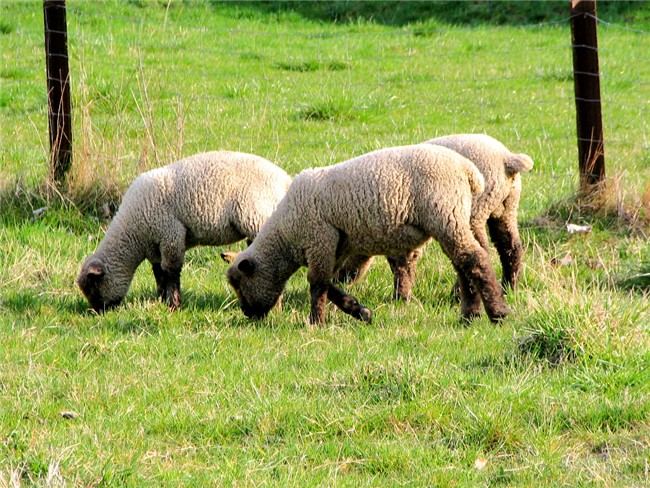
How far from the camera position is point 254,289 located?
26.2 ft

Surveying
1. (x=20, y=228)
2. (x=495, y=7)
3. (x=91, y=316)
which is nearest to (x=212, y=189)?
(x=91, y=316)

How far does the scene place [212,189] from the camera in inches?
336

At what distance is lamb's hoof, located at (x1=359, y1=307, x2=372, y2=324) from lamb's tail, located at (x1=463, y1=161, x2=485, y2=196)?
3.44ft

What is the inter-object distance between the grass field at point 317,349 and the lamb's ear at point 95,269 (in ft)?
0.90

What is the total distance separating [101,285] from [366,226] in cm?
205


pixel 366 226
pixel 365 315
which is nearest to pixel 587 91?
pixel 366 226

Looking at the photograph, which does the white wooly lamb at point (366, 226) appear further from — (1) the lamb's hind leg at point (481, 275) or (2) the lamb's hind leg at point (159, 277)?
(2) the lamb's hind leg at point (159, 277)

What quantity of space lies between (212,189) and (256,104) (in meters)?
6.56

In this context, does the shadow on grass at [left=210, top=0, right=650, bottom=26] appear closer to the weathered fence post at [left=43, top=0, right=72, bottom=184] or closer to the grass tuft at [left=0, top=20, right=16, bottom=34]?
the grass tuft at [left=0, top=20, right=16, bottom=34]

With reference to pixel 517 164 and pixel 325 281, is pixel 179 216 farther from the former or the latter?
pixel 517 164

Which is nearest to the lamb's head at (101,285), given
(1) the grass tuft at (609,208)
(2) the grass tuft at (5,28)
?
(1) the grass tuft at (609,208)

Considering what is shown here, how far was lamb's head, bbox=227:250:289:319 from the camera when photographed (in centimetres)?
801

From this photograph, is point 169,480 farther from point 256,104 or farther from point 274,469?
point 256,104

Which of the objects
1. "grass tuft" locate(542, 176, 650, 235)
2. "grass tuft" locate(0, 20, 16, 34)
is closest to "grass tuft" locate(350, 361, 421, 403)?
"grass tuft" locate(542, 176, 650, 235)
